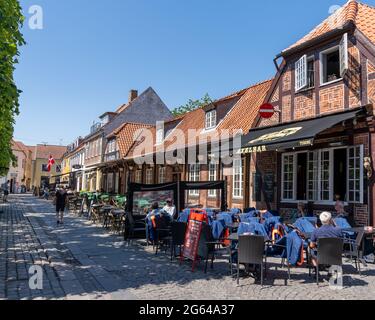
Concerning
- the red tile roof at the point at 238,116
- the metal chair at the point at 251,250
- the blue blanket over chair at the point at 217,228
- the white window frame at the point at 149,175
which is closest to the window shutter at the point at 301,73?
the red tile roof at the point at 238,116

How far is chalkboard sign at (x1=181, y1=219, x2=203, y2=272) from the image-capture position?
25.9 ft

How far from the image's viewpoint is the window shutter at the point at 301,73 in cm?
1231

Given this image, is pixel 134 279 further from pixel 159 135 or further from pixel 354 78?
pixel 159 135

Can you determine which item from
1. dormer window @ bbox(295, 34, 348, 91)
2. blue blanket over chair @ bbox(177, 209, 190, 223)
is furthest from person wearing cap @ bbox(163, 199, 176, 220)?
dormer window @ bbox(295, 34, 348, 91)

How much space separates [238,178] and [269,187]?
2632 millimetres

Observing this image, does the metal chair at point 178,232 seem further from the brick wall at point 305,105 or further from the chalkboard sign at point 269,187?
the brick wall at point 305,105

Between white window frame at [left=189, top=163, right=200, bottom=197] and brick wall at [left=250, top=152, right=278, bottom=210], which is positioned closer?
brick wall at [left=250, top=152, right=278, bottom=210]

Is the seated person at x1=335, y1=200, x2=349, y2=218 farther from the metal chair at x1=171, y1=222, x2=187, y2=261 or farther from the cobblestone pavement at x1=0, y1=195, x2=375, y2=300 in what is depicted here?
the metal chair at x1=171, y1=222, x2=187, y2=261

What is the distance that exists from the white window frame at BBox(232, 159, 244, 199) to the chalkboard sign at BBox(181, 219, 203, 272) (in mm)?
7508

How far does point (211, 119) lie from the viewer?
67.5ft

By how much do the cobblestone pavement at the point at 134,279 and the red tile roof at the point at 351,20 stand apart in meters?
6.90

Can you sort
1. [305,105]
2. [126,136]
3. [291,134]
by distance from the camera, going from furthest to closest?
[126,136] → [305,105] → [291,134]

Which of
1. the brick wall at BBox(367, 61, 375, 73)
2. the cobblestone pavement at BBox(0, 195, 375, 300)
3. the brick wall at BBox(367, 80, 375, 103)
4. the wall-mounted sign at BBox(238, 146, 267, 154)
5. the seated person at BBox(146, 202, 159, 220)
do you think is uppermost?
the brick wall at BBox(367, 61, 375, 73)

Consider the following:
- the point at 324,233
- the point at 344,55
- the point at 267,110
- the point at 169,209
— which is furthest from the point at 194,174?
the point at 324,233
